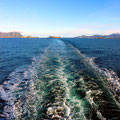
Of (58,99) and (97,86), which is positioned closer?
(58,99)

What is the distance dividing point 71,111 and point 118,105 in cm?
372

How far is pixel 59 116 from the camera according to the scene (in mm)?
6168

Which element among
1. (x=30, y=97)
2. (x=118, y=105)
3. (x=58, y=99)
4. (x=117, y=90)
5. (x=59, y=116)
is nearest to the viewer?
(x=59, y=116)

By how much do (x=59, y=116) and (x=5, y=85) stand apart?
7884mm

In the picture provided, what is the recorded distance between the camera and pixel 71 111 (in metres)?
6.62

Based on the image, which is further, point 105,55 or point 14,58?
point 105,55

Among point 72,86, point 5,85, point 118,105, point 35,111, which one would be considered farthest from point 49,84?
point 118,105

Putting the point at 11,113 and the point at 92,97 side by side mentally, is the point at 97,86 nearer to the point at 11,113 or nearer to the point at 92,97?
the point at 92,97

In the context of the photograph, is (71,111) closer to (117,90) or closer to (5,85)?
(117,90)

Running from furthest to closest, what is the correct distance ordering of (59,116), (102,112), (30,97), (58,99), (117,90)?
(117,90) < (30,97) < (58,99) < (102,112) < (59,116)

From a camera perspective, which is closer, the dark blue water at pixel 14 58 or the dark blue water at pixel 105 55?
the dark blue water at pixel 14 58

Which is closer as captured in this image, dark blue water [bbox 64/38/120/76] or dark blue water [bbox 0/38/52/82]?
dark blue water [bbox 0/38/52/82]

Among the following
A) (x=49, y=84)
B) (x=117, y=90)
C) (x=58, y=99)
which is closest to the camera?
(x=58, y=99)

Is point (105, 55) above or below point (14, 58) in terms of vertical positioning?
above
